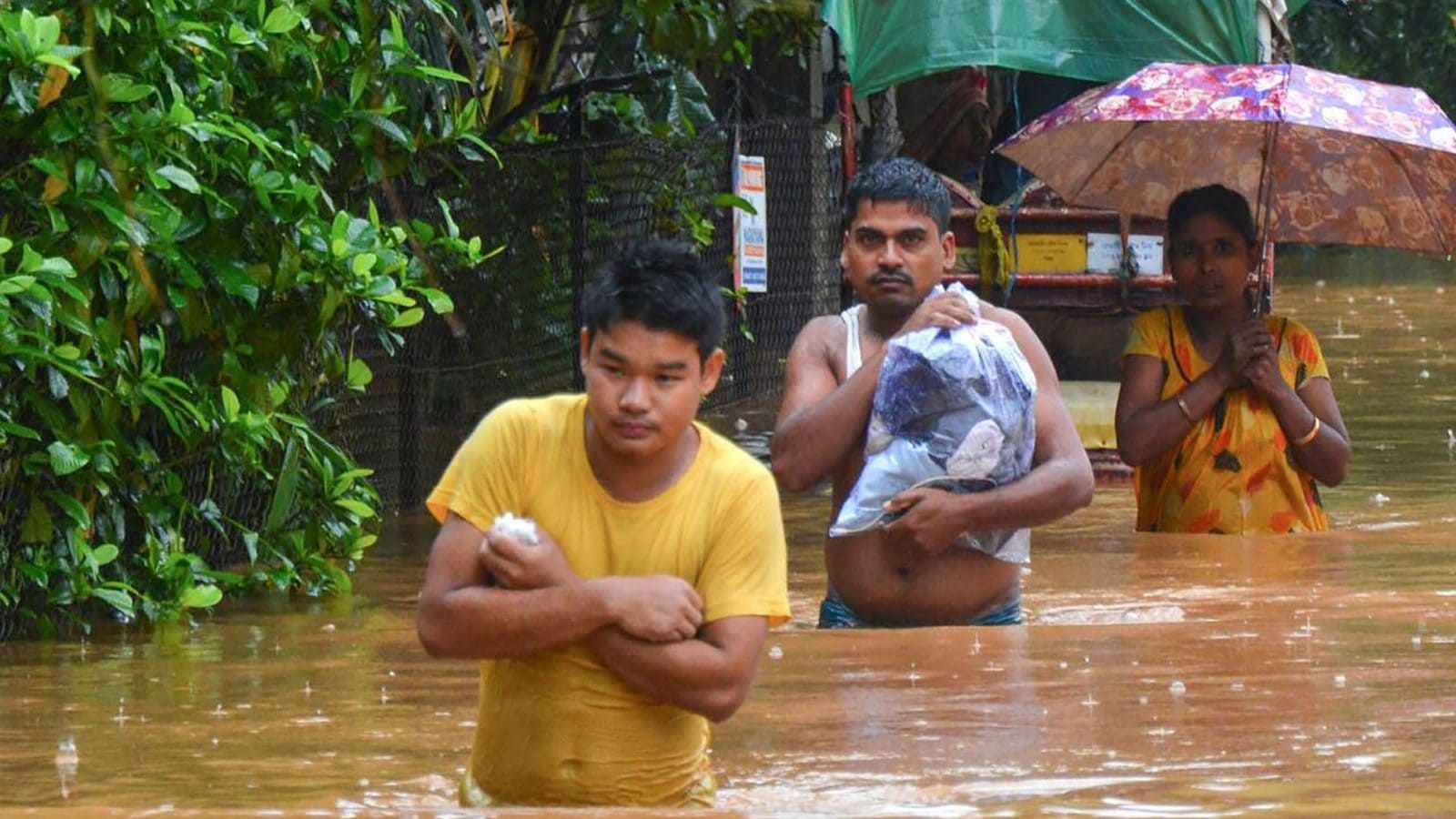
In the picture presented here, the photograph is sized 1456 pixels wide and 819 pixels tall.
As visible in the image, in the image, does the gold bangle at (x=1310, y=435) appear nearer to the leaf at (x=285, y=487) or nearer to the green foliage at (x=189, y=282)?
the green foliage at (x=189, y=282)

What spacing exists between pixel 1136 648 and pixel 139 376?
9.99 ft

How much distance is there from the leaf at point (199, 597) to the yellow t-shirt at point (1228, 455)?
3.16m

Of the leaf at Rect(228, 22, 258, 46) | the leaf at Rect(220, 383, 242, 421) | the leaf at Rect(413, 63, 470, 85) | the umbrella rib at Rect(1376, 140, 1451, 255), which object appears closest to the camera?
the leaf at Rect(228, 22, 258, 46)

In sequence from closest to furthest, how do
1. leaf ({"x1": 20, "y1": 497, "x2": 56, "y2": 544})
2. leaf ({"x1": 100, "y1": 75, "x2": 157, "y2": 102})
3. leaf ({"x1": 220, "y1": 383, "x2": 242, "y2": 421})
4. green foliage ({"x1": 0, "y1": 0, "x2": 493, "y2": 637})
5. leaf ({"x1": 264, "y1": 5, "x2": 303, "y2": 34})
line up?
leaf ({"x1": 100, "y1": 75, "x2": 157, "y2": 102}) → green foliage ({"x1": 0, "y1": 0, "x2": 493, "y2": 637}) → leaf ({"x1": 20, "y1": 497, "x2": 56, "y2": 544}) → leaf ({"x1": 264, "y1": 5, "x2": 303, "y2": 34}) → leaf ({"x1": 220, "y1": 383, "x2": 242, "y2": 421})

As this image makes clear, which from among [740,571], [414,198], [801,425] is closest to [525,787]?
[740,571]

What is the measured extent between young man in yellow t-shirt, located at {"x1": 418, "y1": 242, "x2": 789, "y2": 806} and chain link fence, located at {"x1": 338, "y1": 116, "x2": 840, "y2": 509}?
17.3 ft

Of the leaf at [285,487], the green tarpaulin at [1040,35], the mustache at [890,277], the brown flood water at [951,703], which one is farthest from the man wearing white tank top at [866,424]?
the green tarpaulin at [1040,35]

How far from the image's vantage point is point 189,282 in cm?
788

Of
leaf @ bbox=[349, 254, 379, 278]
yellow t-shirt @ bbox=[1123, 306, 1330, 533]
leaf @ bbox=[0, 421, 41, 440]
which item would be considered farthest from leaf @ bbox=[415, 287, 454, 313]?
yellow t-shirt @ bbox=[1123, 306, 1330, 533]

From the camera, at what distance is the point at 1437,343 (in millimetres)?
19766

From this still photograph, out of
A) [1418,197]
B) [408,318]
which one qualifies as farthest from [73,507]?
[1418,197]

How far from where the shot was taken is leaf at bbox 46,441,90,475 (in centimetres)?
754

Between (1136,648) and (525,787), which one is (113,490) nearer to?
(1136,648)

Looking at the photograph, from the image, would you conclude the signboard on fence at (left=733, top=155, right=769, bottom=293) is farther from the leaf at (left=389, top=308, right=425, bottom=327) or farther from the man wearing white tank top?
the man wearing white tank top
